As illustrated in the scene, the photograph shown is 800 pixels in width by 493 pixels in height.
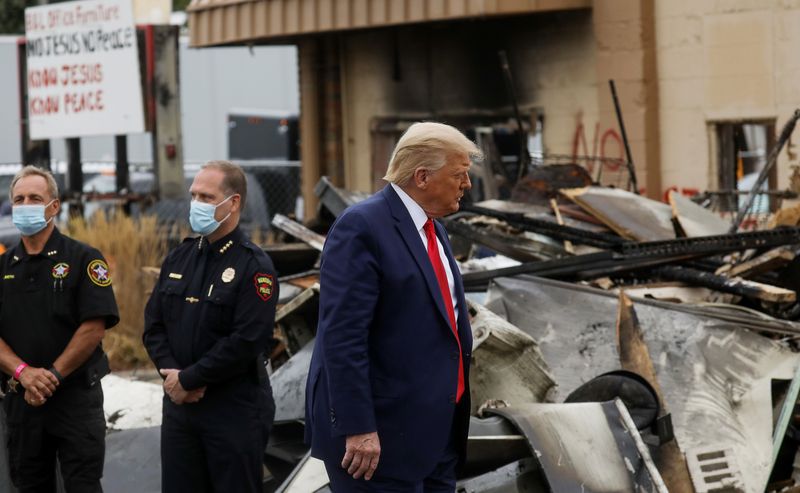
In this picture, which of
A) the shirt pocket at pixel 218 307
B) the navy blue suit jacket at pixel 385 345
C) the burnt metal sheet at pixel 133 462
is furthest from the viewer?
the burnt metal sheet at pixel 133 462

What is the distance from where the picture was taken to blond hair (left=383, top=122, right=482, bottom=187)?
13.1 ft

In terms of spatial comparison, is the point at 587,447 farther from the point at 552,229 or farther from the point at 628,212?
the point at 628,212

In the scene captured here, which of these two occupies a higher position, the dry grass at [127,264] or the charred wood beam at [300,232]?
the charred wood beam at [300,232]

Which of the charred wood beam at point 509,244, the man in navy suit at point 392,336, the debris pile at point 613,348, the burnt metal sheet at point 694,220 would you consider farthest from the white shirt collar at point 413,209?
the burnt metal sheet at point 694,220

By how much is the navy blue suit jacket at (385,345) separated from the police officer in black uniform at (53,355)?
6.12ft

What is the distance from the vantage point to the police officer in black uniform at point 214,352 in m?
5.13

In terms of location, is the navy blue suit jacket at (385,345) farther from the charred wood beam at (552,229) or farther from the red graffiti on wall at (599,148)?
the red graffiti on wall at (599,148)

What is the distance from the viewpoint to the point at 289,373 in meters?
6.57

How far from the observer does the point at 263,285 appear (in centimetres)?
526

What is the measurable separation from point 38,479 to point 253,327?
4.18 feet

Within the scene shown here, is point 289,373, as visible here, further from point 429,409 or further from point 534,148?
point 534,148

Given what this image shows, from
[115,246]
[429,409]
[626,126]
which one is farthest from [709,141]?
[429,409]

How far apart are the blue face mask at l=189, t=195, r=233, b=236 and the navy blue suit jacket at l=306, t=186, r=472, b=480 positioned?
1.38 metres

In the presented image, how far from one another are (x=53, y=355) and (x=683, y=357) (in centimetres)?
311
